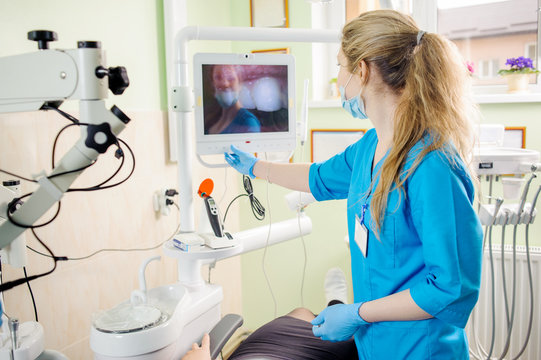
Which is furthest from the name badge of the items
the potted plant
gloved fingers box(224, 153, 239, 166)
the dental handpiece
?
the potted plant

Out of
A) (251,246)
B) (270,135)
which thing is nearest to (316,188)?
(270,135)

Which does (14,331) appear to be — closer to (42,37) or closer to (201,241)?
(201,241)

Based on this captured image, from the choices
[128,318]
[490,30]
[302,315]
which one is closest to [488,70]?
[490,30]

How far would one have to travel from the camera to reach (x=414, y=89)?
111cm

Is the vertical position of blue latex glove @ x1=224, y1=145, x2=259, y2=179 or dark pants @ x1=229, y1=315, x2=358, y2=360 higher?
blue latex glove @ x1=224, y1=145, x2=259, y2=179

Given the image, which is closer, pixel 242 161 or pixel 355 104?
pixel 355 104

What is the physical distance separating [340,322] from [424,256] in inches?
11.7

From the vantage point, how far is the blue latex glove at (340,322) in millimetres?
1203

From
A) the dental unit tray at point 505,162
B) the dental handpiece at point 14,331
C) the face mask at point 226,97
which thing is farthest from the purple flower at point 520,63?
the dental handpiece at point 14,331

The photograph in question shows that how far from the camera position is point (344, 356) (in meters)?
1.53

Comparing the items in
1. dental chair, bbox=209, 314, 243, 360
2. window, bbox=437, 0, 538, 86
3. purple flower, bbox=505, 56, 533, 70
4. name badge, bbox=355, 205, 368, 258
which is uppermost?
window, bbox=437, 0, 538, 86

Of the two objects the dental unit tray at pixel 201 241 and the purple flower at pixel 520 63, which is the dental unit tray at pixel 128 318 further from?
the purple flower at pixel 520 63

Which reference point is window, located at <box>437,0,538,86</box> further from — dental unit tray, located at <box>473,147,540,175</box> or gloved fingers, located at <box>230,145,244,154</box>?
gloved fingers, located at <box>230,145,244,154</box>

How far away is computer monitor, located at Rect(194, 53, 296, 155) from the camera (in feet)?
5.20
